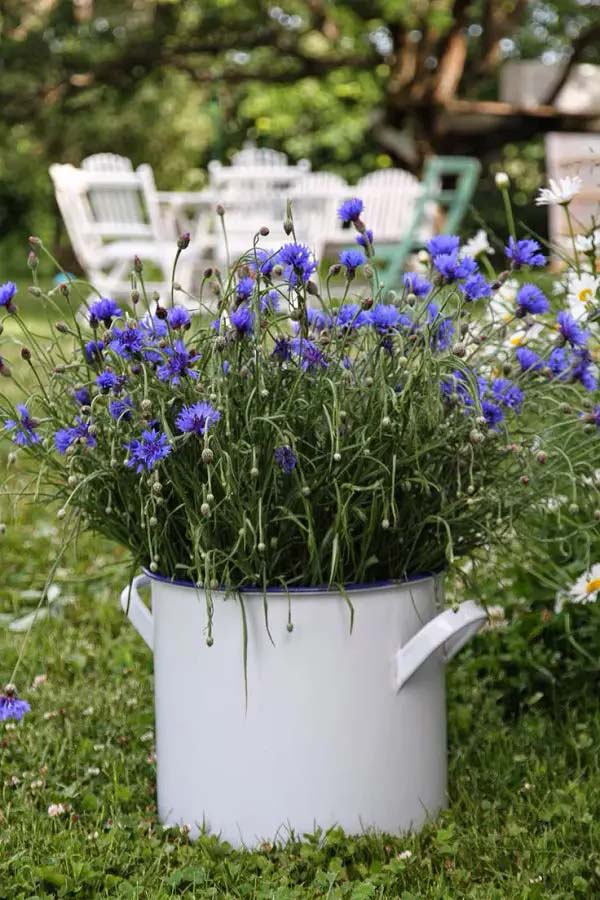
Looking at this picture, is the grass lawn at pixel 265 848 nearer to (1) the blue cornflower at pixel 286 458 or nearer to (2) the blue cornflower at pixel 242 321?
(1) the blue cornflower at pixel 286 458

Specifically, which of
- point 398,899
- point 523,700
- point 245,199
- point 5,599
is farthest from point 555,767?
point 245,199

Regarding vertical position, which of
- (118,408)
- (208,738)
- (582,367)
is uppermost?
(118,408)

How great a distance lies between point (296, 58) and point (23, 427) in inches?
450

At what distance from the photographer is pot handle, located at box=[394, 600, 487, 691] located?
132cm

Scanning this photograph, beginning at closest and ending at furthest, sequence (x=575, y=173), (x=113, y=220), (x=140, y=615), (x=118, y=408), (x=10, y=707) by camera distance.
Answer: (x=10, y=707), (x=118, y=408), (x=140, y=615), (x=575, y=173), (x=113, y=220)

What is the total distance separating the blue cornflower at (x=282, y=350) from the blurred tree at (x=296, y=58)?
31.0 ft

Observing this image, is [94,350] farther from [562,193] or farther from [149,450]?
[562,193]

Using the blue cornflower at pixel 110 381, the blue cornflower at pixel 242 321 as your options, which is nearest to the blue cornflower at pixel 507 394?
the blue cornflower at pixel 242 321

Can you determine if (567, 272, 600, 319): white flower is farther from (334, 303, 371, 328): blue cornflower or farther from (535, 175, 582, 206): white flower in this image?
(334, 303, 371, 328): blue cornflower

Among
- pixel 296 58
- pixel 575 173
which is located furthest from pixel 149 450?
pixel 296 58

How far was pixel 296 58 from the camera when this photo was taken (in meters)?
12.1

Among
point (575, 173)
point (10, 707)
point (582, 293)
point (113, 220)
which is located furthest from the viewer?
point (113, 220)

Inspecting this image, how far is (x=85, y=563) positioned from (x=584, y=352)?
5.01ft

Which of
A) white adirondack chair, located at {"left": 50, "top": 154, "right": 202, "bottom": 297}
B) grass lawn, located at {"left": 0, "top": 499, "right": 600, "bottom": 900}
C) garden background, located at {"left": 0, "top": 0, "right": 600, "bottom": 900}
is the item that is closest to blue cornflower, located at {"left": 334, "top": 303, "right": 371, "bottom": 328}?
garden background, located at {"left": 0, "top": 0, "right": 600, "bottom": 900}
